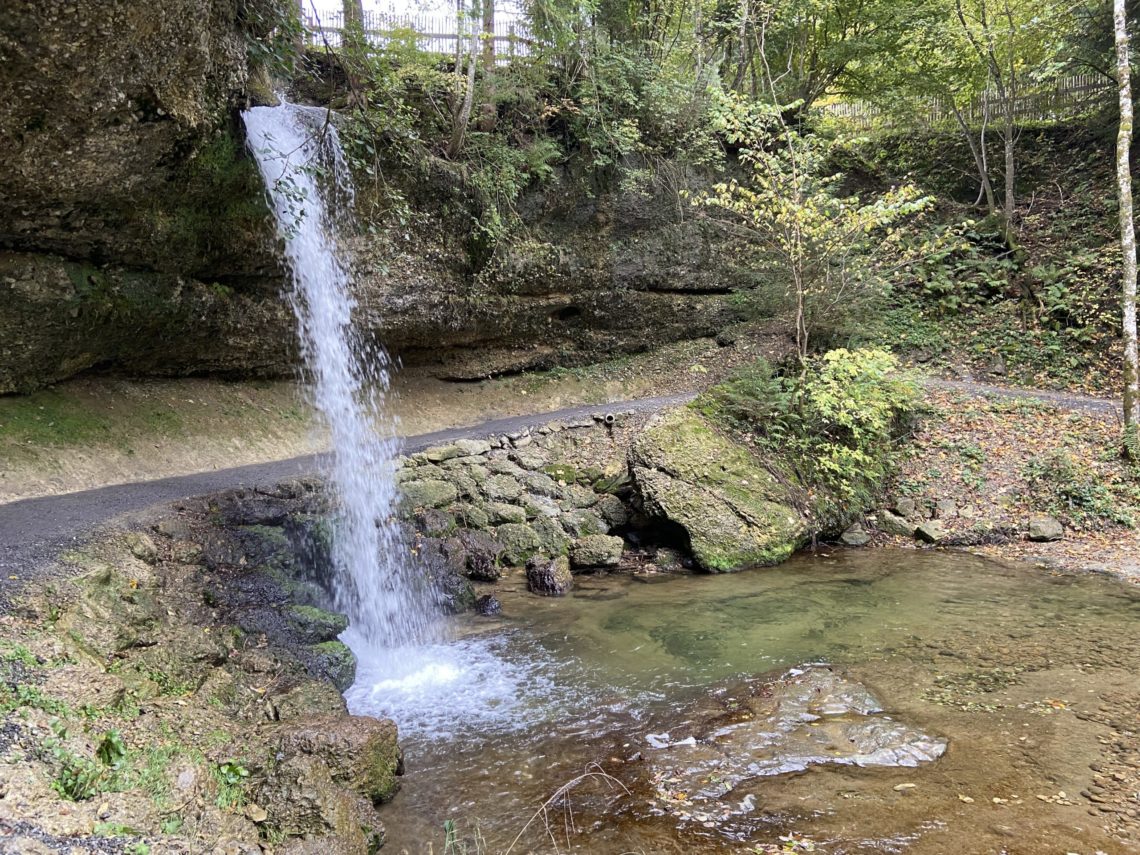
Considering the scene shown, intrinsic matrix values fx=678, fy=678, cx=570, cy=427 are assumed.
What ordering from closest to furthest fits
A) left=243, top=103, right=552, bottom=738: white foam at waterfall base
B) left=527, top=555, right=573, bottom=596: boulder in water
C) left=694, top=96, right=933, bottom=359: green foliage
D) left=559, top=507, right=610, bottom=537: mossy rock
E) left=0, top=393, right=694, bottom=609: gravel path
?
left=0, top=393, right=694, bottom=609: gravel path, left=243, top=103, right=552, bottom=738: white foam at waterfall base, left=527, top=555, right=573, bottom=596: boulder in water, left=559, top=507, right=610, bottom=537: mossy rock, left=694, top=96, right=933, bottom=359: green foliage

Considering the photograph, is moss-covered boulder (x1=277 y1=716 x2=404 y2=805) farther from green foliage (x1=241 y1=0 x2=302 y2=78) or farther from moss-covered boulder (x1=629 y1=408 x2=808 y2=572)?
green foliage (x1=241 y1=0 x2=302 y2=78)

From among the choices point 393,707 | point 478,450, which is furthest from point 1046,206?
point 393,707

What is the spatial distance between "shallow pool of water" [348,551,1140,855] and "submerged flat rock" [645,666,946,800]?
2cm

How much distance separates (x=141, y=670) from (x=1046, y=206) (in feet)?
63.7

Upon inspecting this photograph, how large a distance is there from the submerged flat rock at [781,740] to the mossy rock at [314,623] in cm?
279

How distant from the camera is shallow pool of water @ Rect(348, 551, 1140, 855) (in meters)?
3.62

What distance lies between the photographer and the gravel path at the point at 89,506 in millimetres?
4855

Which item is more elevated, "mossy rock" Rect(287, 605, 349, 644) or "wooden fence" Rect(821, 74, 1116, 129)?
"wooden fence" Rect(821, 74, 1116, 129)

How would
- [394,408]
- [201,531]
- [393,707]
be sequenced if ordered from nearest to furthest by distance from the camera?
[393,707]
[201,531]
[394,408]

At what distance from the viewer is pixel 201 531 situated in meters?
6.24

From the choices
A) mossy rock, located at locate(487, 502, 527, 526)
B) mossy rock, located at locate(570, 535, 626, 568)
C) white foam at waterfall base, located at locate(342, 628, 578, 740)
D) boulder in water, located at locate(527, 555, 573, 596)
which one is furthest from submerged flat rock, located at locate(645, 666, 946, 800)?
mossy rock, located at locate(487, 502, 527, 526)

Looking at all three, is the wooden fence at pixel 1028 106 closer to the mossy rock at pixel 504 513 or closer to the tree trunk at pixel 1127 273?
the tree trunk at pixel 1127 273

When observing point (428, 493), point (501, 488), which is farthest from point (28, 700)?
point (501, 488)

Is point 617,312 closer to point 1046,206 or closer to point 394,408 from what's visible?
point 394,408
